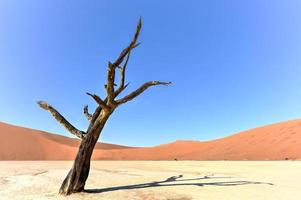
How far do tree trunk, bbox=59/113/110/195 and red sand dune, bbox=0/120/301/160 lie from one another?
27.2m

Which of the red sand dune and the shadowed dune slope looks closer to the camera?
the red sand dune

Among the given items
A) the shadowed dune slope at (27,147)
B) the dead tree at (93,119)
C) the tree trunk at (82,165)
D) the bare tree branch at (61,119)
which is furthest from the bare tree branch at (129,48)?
the shadowed dune slope at (27,147)

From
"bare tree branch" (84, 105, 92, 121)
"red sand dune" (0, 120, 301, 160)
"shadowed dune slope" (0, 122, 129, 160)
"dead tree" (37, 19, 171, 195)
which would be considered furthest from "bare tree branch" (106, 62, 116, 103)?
"shadowed dune slope" (0, 122, 129, 160)

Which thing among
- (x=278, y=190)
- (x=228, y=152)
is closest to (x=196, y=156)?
(x=228, y=152)

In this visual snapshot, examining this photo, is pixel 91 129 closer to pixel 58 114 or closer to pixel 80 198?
pixel 58 114

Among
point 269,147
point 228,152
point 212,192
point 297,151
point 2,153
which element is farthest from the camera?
point 2,153

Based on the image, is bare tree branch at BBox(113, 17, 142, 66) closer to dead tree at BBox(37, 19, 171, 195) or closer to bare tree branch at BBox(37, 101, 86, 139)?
dead tree at BBox(37, 19, 171, 195)

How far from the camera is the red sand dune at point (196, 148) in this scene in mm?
38203

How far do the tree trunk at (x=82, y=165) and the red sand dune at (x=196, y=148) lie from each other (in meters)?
27.2

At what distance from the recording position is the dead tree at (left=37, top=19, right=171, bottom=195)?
9.70m

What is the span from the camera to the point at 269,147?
129 feet

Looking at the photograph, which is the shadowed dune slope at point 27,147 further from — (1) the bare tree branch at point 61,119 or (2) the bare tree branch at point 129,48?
(2) the bare tree branch at point 129,48

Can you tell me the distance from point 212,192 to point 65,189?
15.2ft

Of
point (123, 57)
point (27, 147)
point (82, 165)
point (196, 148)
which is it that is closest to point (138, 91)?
point (123, 57)
